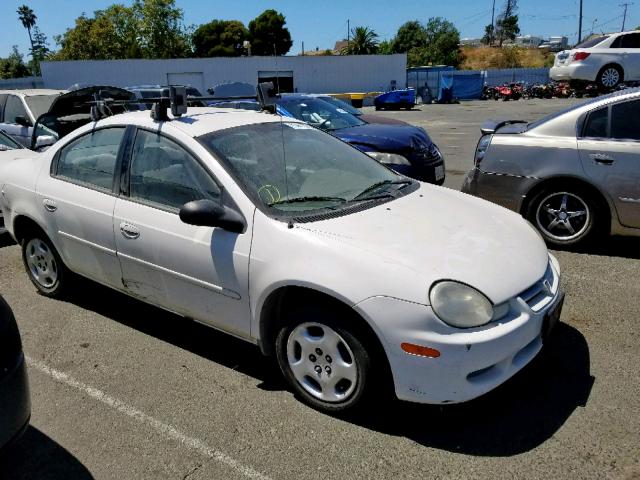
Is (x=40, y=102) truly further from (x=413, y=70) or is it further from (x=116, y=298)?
(x=413, y=70)

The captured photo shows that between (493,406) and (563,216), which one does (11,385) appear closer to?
(493,406)

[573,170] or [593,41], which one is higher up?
[593,41]

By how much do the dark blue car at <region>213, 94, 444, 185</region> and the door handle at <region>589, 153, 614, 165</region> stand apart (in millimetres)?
2217

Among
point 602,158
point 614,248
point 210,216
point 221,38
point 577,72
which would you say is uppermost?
point 221,38

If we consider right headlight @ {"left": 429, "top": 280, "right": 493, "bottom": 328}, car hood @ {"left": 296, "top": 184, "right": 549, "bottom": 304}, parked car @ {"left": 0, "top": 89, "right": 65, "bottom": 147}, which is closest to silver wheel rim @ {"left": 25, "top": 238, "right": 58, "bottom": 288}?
car hood @ {"left": 296, "top": 184, "right": 549, "bottom": 304}

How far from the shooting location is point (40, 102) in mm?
10117

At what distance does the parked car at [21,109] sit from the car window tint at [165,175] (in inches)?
282

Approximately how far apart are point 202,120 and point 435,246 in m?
1.81

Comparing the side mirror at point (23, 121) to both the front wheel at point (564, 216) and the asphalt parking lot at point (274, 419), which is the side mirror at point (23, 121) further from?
the front wheel at point (564, 216)

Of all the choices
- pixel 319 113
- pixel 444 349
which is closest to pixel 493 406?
pixel 444 349

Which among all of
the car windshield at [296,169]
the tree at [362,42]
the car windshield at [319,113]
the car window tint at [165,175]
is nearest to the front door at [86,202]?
the car window tint at [165,175]

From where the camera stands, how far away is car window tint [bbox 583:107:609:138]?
5066 millimetres

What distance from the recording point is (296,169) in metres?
3.44

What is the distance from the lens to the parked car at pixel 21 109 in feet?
31.4
